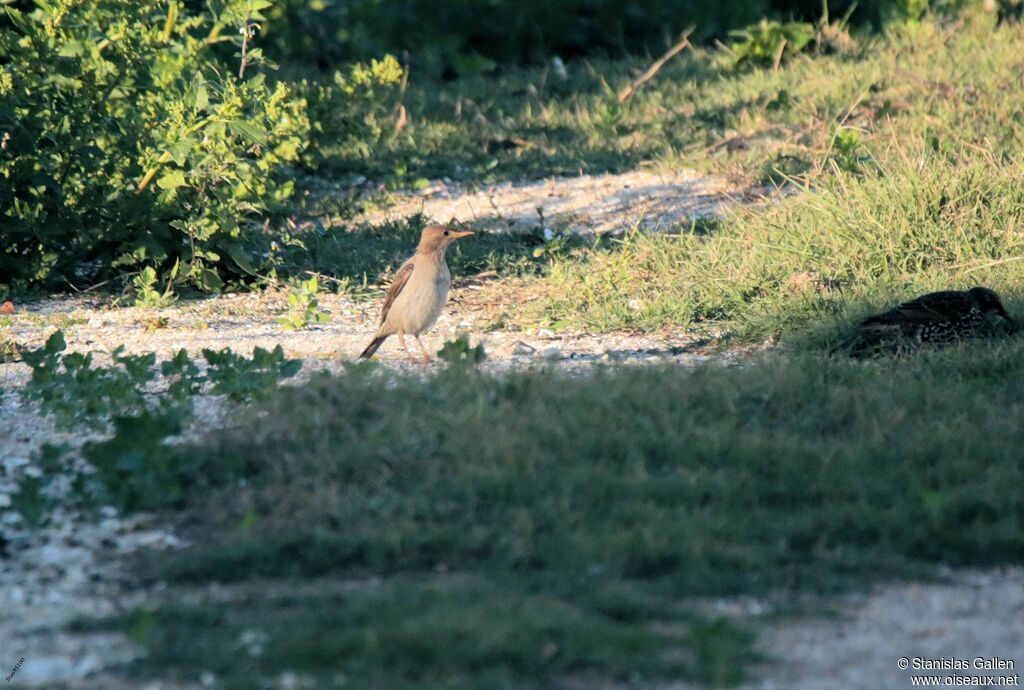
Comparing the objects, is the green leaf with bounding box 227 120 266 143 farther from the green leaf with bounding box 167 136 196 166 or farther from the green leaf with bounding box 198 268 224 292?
the green leaf with bounding box 198 268 224 292

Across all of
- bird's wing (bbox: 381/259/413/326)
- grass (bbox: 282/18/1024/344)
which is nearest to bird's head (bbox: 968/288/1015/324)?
grass (bbox: 282/18/1024/344)

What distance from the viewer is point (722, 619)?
337 cm

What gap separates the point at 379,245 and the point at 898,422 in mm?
4531

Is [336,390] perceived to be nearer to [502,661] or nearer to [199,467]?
[199,467]

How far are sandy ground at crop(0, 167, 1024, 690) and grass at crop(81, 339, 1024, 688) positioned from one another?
0.12 meters

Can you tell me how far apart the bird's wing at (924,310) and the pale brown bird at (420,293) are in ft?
6.18

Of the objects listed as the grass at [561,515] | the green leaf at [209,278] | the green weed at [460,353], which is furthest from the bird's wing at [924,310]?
the green leaf at [209,278]

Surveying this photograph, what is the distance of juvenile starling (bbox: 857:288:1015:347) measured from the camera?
584 centimetres

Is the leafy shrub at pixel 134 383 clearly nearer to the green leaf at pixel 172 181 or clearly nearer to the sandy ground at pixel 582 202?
the green leaf at pixel 172 181

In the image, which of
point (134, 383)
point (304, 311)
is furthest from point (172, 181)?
point (134, 383)

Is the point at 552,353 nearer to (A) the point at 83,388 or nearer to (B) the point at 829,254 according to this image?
(B) the point at 829,254

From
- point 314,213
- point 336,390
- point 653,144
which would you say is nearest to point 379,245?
point 314,213

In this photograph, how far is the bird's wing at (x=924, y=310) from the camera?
589cm

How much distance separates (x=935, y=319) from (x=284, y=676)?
11.9ft
